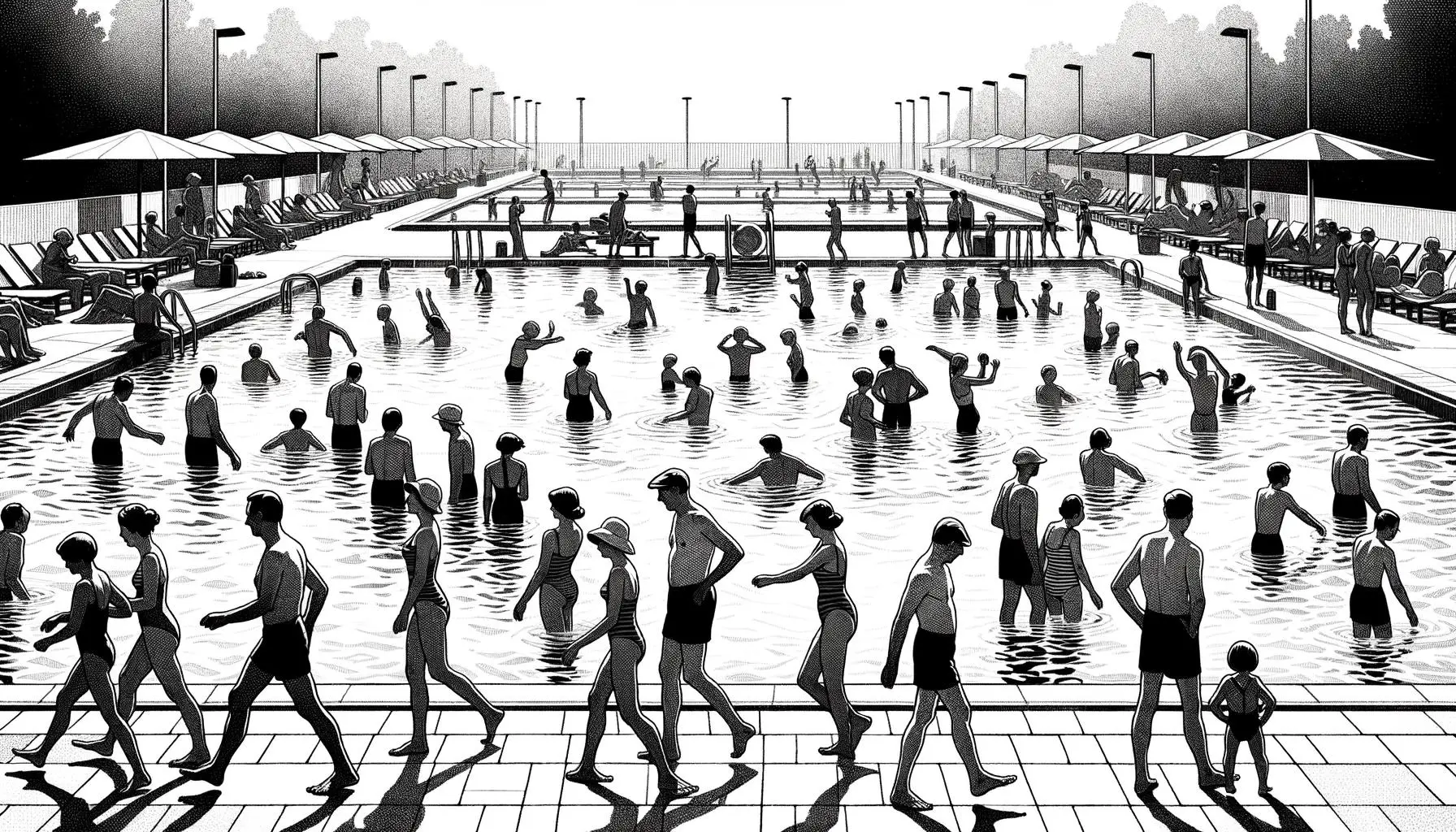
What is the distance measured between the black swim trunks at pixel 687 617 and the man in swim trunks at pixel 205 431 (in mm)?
7610

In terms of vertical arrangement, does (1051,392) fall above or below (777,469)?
above

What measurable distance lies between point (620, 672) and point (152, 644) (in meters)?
1.89

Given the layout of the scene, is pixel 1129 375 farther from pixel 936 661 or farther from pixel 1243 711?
pixel 936 661

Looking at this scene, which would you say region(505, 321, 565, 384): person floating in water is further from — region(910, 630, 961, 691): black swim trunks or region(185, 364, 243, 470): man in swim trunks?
region(910, 630, 961, 691): black swim trunks

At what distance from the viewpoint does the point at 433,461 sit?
14.7 meters

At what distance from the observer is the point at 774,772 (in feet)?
23.4

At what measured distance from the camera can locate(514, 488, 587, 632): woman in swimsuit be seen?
25.2ft

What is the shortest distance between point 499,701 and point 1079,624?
3.49 m

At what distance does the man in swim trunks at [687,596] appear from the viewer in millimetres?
7164

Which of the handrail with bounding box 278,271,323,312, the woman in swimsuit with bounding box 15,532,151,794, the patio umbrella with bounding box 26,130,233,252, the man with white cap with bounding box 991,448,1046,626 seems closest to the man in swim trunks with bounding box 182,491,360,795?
the woman in swimsuit with bounding box 15,532,151,794

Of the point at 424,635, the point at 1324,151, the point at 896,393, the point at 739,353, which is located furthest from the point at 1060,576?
the point at 1324,151

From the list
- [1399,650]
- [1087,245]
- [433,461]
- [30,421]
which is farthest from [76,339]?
[1087,245]

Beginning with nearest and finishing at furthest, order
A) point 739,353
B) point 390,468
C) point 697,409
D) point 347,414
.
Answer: point 390,468 < point 347,414 < point 697,409 < point 739,353

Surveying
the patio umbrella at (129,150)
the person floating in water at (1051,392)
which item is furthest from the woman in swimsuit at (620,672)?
the patio umbrella at (129,150)
